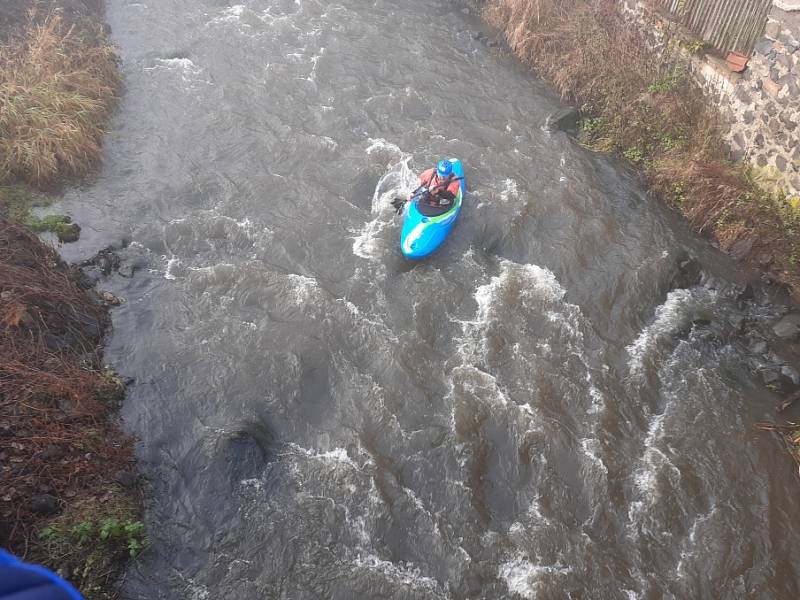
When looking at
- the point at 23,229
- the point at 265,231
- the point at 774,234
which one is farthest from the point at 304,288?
the point at 774,234

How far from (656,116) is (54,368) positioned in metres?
11.2

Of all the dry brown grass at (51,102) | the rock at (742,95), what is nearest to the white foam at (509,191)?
the rock at (742,95)

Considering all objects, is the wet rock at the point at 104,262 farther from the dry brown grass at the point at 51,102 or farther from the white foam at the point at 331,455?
the white foam at the point at 331,455

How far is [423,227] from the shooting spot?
28.7 feet

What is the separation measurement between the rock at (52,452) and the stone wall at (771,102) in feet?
36.3

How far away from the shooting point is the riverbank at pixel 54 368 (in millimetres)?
5070

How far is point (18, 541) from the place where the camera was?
15.9 feet

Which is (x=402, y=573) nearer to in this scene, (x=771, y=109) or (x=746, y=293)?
(x=746, y=293)

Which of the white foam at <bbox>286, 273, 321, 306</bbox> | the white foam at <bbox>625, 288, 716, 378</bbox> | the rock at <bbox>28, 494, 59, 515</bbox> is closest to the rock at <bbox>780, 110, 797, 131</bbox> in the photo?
the white foam at <bbox>625, 288, 716, 378</bbox>

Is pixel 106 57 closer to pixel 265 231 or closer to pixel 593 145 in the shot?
pixel 265 231

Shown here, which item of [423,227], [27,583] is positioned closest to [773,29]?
[423,227]

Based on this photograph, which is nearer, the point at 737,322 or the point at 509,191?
the point at 737,322

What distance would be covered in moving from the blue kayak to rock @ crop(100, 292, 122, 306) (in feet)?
14.3

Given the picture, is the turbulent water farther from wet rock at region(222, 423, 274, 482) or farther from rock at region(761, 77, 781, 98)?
rock at region(761, 77, 781, 98)
